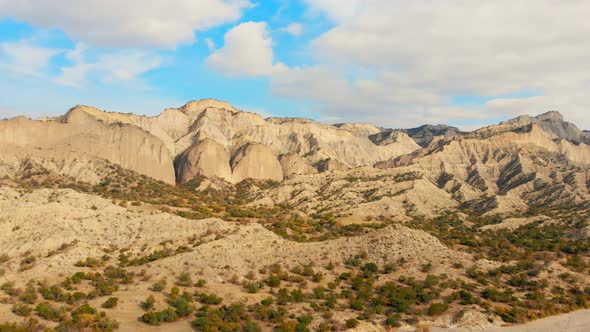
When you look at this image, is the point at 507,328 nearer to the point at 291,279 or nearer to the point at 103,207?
the point at 291,279

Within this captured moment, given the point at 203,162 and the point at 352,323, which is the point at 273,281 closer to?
the point at 352,323

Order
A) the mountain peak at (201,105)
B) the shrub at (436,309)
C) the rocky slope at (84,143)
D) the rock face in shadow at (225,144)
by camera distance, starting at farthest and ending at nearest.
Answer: the mountain peak at (201,105) → the rock face in shadow at (225,144) → the rocky slope at (84,143) → the shrub at (436,309)

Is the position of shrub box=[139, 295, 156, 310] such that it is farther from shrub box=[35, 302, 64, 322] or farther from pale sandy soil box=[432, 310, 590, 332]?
pale sandy soil box=[432, 310, 590, 332]

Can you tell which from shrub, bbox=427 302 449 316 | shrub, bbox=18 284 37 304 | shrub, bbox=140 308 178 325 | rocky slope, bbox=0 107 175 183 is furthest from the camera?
rocky slope, bbox=0 107 175 183

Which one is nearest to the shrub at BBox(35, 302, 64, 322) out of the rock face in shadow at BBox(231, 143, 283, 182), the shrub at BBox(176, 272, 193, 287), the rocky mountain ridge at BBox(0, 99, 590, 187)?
the shrub at BBox(176, 272, 193, 287)

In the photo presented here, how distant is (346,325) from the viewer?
35.4 m

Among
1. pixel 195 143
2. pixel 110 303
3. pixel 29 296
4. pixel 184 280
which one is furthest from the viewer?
pixel 195 143

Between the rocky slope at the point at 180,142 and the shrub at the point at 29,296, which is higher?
the rocky slope at the point at 180,142

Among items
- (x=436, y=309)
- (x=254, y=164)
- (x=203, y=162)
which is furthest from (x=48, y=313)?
(x=254, y=164)

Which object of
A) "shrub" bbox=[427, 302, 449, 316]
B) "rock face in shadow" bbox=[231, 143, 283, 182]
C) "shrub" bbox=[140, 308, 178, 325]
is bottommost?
"shrub" bbox=[427, 302, 449, 316]

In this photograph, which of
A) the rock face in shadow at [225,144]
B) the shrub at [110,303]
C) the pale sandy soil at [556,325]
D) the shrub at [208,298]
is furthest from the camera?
the rock face in shadow at [225,144]

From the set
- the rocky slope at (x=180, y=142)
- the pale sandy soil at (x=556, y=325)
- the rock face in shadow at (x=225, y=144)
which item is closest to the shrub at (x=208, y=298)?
the pale sandy soil at (x=556, y=325)

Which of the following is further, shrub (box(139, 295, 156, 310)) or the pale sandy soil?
shrub (box(139, 295, 156, 310))

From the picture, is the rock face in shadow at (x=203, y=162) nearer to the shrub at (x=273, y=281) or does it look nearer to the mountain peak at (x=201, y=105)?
the mountain peak at (x=201, y=105)
